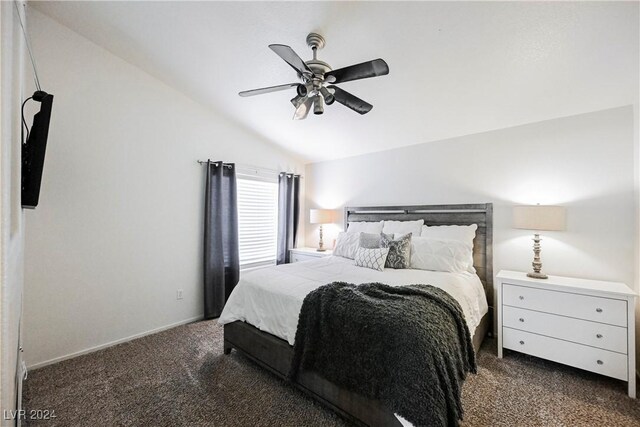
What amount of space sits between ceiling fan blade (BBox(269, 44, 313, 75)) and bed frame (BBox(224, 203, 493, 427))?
1989mm

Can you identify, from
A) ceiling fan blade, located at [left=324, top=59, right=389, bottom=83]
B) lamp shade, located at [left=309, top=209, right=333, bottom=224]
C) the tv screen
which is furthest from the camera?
lamp shade, located at [left=309, top=209, right=333, bottom=224]

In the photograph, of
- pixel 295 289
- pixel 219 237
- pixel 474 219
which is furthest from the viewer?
pixel 219 237

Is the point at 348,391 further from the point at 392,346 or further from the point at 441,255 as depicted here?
the point at 441,255

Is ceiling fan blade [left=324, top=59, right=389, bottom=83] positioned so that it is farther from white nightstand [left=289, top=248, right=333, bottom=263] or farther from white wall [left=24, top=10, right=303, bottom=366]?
white nightstand [left=289, top=248, right=333, bottom=263]

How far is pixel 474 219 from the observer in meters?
3.12

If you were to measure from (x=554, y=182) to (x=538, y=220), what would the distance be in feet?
1.84

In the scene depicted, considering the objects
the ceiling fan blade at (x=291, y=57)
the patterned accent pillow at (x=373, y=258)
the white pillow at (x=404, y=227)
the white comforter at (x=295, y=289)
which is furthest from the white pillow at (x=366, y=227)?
the ceiling fan blade at (x=291, y=57)

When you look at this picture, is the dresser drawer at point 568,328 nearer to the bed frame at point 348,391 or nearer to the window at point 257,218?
the bed frame at point 348,391

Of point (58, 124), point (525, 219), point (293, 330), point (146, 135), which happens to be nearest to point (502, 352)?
point (525, 219)

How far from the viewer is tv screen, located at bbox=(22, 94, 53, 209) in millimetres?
1569

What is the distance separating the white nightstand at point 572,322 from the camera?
203cm

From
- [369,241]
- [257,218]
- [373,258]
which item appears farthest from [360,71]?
[257,218]

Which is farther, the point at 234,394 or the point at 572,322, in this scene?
the point at 572,322

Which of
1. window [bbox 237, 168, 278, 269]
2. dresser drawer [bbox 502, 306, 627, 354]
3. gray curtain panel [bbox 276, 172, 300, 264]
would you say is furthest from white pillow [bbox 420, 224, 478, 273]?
window [bbox 237, 168, 278, 269]
